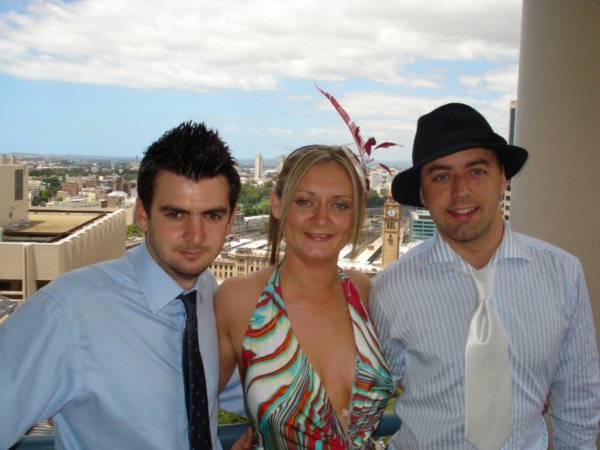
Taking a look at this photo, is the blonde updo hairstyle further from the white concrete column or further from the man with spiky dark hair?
the white concrete column

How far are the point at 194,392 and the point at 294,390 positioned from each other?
0.33 m

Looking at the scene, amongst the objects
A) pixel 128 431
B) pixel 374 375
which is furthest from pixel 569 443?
pixel 128 431

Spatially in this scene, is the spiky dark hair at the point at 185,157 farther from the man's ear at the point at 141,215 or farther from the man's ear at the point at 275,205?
the man's ear at the point at 275,205

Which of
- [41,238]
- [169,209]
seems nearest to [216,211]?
[169,209]

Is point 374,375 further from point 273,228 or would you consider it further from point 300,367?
point 273,228

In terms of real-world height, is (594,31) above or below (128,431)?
above

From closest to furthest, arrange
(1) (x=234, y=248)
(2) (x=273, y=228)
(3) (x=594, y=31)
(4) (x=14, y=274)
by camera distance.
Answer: (2) (x=273, y=228) → (3) (x=594, y=31) → (1) (x=234, y=248) → (4) (x=14, y=274)

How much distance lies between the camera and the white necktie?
1443 mm

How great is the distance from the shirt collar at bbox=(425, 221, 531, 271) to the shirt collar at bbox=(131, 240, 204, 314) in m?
0.75

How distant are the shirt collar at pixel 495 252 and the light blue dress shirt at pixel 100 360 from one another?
756mm

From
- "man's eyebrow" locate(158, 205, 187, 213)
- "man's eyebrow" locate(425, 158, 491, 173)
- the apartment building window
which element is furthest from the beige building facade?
"man's eyebrow" locate(425, 158, 491, 173)

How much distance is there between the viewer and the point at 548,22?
2.42m

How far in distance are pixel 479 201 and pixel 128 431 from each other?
1092 mm

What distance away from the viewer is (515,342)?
4.94 ft
